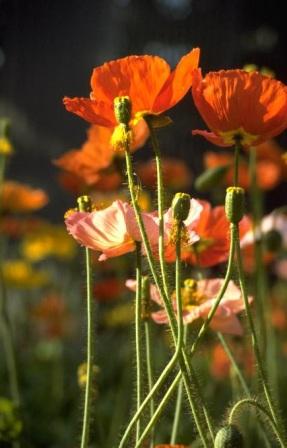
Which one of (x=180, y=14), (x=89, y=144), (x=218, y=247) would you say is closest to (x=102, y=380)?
(x=89, y=144)

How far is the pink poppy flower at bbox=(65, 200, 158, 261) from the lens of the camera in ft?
2.62

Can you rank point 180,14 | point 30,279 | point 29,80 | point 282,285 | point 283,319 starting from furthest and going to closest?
point 29,80, point 180,14, point 282,285, point 283,319, point 30,279

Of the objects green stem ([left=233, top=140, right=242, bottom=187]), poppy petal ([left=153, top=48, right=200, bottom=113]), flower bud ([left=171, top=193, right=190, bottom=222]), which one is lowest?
flower bud ([left=171, top=193, right=190, bottom=222])

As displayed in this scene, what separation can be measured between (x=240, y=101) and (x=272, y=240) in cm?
69

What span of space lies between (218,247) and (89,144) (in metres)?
0.32

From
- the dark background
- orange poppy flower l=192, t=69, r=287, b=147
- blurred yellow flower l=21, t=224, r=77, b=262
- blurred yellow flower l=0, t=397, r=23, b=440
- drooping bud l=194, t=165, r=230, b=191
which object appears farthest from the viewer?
the dark background

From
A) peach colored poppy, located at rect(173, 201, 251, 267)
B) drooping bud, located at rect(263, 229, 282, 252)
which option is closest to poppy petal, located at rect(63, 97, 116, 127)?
peach colored poppy, located at rect(173, 201, 251, 267)

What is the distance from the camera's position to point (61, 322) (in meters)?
2.62

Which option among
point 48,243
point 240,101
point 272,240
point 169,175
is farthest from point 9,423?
point 48,243

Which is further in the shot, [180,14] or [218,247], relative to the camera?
[180,14]

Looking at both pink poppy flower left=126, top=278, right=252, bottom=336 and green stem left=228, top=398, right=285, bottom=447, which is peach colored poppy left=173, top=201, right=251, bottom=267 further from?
green stem left=228, top=398, right=285, bottom=447

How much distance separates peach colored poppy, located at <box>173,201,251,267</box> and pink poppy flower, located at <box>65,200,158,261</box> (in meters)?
0.19

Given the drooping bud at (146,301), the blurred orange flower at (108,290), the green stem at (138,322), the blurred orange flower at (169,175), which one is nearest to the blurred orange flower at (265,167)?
the blurred orange flower at (169,175)

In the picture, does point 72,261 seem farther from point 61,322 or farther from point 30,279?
point 30,279
